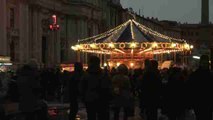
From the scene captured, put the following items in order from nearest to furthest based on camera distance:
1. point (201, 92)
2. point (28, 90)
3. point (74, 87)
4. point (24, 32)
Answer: point (201, 92), point (28, 90), point (74, 87), point (24, 32)

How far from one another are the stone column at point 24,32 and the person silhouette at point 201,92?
136ft

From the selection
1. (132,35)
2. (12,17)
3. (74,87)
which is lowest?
(74,87)

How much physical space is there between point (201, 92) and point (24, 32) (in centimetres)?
4318

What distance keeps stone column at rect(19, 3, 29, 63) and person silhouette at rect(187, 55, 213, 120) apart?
41.4m

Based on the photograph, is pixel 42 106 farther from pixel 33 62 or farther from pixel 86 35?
pixel 86 35

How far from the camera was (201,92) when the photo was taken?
1332 centimetres

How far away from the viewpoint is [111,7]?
9825 centimetres

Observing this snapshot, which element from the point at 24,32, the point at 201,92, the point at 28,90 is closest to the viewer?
the point at 201,92

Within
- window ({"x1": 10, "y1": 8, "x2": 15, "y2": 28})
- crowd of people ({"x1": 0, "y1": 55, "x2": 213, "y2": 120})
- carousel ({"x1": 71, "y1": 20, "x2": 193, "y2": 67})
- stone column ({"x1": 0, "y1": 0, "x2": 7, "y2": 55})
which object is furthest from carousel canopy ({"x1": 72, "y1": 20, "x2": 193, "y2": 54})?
window ({"x1": 10, "y1": 8, "x2": 15, "y2": 28})

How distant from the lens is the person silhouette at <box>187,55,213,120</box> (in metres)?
13.2

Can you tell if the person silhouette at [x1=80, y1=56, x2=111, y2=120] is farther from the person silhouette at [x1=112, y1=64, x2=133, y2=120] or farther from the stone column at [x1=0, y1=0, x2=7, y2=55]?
the stone column at [x1=0, y1=0, x2=7, y2=55]

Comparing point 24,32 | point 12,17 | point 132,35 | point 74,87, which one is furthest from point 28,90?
point 24,32

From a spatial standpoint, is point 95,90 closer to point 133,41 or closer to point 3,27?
point 133,41

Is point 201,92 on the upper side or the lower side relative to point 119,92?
upper
